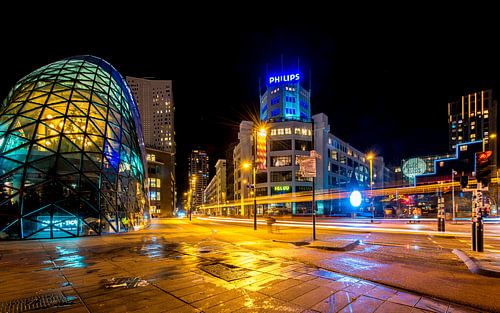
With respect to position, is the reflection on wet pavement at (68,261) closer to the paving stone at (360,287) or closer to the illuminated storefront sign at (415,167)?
the paving stone at (360,287)

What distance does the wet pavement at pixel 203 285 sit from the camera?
5.75 metres

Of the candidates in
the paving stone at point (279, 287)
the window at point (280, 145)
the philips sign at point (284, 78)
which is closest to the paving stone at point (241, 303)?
the paving stone at point (279, 287)

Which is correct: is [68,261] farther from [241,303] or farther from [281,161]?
[281,161]

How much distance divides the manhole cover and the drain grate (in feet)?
12.3

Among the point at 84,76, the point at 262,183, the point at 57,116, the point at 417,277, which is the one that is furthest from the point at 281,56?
the point at 417,277

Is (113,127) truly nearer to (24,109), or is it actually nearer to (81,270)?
(24,109)

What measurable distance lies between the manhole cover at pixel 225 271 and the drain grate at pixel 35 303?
12.3 ft

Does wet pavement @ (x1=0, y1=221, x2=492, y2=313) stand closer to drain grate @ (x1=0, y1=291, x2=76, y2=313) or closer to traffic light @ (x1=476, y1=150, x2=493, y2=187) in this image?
drain grate @ (x1=0, y1=291, x2=76, y2=313)

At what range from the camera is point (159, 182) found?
90875mm

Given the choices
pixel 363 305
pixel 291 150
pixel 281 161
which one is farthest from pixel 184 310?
pixel 281 161

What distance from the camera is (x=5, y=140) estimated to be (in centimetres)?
2097

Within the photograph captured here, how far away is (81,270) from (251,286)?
6104 mm

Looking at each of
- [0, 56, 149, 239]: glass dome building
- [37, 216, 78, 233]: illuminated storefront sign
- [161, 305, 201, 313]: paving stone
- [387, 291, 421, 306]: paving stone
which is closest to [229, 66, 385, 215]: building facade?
[0, 56, 149, 239]: glass dome building

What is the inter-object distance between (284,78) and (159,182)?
174ft
